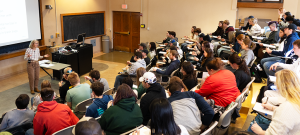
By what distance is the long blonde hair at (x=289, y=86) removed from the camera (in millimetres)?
2127

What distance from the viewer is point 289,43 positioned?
4984 mm

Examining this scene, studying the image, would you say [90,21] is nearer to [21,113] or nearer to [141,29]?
[141,29]

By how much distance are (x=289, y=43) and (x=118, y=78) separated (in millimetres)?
3775

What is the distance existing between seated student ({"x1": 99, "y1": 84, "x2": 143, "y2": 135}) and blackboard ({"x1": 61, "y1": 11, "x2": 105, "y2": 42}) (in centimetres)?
731

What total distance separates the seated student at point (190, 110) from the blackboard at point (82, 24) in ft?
24.5

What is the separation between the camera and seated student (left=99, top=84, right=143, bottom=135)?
8.25 feet

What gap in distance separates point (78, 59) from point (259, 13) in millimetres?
6936

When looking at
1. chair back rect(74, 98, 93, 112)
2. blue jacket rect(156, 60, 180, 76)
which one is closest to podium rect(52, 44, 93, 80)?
blue jacket rect(156, 60, 180, 76)

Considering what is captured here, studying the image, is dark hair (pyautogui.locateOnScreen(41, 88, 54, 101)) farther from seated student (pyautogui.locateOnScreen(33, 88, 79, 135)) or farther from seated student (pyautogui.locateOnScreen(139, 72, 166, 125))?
seated student (pyautogui.locateOnScreen(139, 72, 166, 125))

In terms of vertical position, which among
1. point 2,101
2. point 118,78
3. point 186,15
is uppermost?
point 186,15

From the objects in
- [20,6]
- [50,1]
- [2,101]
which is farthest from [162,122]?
[50,1]

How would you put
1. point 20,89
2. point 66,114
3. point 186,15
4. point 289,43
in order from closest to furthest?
point 66,114 → point 289,43 → point 20,89 → point 186,15

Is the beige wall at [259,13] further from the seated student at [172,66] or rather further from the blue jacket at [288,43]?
the seated student at [172,66]

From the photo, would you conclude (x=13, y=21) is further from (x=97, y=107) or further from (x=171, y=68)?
(x=97, y=107)
